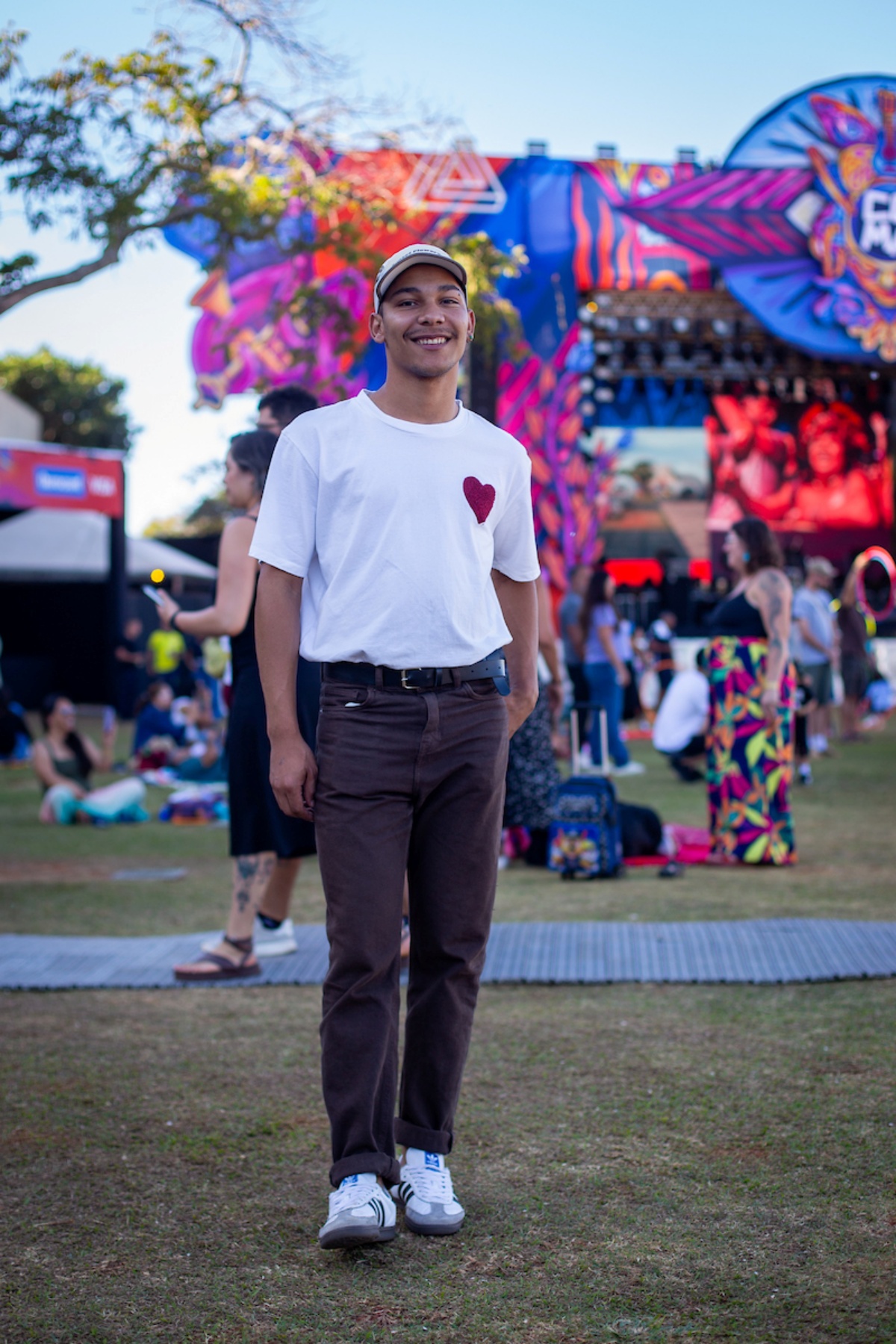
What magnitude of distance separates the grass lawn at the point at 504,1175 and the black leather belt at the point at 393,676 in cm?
110

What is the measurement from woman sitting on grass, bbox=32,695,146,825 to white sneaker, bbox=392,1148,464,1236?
7735 millimetres

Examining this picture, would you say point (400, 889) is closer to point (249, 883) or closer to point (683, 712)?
point (249, 883)

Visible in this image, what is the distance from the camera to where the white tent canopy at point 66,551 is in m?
24.1

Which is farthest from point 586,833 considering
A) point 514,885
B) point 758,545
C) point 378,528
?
point 378,528

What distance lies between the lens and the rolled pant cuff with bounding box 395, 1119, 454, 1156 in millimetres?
2775

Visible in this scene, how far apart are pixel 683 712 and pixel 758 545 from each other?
13.7 feet

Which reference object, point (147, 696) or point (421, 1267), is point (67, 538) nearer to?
point (147, 696)

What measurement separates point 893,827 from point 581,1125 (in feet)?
20.0

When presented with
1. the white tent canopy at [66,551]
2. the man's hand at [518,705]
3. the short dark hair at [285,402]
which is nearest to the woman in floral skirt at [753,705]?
the short dark hair at [285,402]

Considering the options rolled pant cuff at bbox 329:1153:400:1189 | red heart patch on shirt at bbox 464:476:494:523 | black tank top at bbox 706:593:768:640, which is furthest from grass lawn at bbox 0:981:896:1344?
black tank top at bbox 706:593:768:640

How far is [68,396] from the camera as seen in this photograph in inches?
1766

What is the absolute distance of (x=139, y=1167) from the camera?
3125 millimetres

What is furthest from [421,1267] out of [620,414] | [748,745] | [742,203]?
[620,414]

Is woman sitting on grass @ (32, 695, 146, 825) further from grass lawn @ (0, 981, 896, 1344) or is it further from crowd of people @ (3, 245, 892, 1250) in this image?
crowd of people @ (3, 245, 892, 1250)
